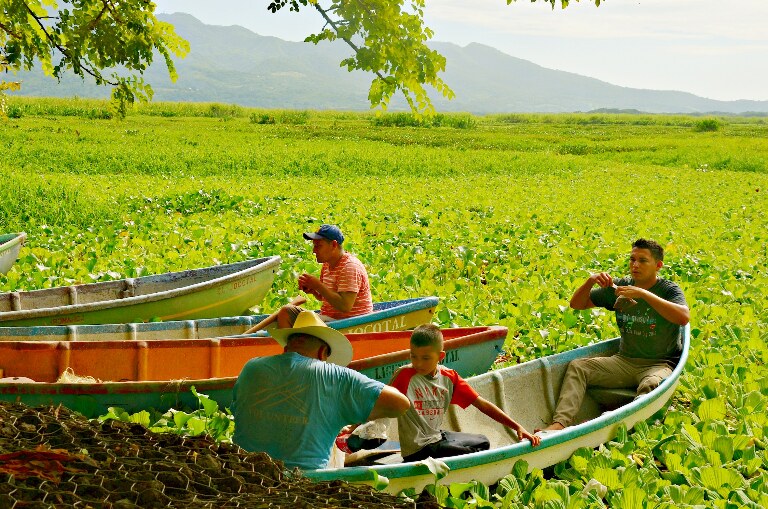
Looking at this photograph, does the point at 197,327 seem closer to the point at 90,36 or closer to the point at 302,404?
the point at 90,36

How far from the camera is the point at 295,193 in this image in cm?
2184

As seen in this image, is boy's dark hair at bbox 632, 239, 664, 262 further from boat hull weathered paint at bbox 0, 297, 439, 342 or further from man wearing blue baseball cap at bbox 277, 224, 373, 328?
man wearing blue baseball cap at bbox 277, 224, 373, 328

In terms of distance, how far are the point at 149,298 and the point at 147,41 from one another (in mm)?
2864

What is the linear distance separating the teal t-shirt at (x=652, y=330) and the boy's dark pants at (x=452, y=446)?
2203 mm

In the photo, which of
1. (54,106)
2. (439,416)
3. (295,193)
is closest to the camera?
(439,416)

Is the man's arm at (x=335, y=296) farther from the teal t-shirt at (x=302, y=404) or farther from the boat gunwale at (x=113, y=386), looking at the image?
the teal t-shirt at (x=302, y=404)

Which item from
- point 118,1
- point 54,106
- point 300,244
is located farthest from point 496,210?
point 54,106

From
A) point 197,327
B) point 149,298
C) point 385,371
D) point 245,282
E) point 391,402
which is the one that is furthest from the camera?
point 245,282

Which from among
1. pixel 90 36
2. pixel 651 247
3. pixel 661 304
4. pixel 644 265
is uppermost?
pixel 90 36

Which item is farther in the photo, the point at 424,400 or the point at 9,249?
the point at 9,249

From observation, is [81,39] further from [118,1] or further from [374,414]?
[374,414]

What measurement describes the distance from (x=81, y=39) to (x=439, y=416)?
19.0 feet

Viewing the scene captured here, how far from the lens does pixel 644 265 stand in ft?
21.9

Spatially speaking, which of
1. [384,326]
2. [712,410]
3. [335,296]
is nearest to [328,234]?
[335,296]
